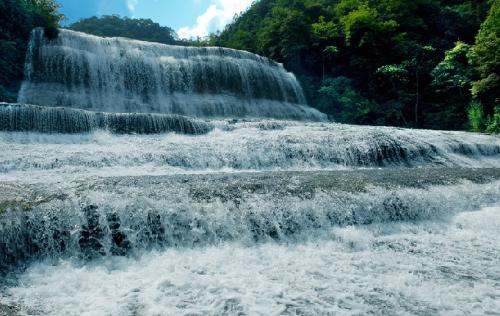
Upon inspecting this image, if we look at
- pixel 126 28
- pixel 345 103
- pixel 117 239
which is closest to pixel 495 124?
pixel 345 103

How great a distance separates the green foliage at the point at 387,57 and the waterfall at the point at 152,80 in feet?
10.0

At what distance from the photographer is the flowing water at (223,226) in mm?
3244

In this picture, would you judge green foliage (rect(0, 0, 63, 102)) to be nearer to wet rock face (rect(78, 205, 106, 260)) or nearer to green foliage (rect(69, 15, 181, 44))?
wet rock face (rect(78, 205, 106, 260))

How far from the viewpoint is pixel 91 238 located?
4113 mm

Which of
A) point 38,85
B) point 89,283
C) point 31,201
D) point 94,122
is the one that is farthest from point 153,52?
point 89,283

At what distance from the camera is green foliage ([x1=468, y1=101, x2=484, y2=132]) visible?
17.3 meters

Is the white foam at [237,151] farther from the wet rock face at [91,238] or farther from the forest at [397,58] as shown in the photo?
the forest at [397,58]

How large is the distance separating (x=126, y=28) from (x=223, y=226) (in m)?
43.8

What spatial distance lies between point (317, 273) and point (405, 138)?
9246 mm

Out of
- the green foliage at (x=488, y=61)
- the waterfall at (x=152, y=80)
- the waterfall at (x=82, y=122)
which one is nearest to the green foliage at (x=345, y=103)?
the waterfall at (x=152, y=80)

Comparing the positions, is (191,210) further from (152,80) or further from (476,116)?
(476,116)

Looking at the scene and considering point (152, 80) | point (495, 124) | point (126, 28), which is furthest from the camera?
point (126, 28)

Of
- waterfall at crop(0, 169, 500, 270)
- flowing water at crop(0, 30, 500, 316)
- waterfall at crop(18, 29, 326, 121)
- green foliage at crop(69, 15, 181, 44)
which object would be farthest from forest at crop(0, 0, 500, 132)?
green foliage at crop(69, 15, 181, 44)

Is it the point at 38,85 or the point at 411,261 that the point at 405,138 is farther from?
the point at 38,85
